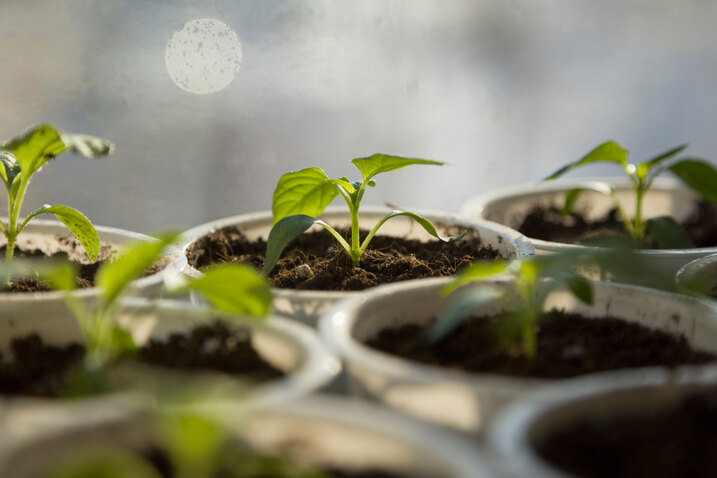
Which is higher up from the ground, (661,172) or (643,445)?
(661,172)

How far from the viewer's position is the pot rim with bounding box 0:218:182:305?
737 mm

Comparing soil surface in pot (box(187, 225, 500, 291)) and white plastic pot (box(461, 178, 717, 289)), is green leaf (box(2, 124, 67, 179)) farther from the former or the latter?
white plastic pot (box(461, 178, 717, 289))

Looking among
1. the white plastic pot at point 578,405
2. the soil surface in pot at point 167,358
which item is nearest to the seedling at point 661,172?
the white plastic pot at point 578,405

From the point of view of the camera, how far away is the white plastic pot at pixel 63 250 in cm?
73

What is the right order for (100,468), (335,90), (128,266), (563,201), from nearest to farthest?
1. (100,468)
2. (128,266)
3. (563,201)
4. (335,90)

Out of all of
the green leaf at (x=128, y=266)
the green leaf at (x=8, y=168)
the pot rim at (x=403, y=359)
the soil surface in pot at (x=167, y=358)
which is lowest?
the soil surface in pot at (x=167, y=358)

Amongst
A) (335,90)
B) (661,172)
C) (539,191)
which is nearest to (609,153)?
(661,172)

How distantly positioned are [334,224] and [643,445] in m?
0.76

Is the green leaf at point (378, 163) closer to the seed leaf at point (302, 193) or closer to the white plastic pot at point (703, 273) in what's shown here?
the seed leaf at point (302, 193)

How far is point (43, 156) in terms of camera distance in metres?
0.91

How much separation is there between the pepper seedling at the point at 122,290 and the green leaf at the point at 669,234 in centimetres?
74

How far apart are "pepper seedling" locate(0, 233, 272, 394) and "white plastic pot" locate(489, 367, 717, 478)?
25 centimetres

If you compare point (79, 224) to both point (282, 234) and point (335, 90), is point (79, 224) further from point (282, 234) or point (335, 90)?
point (335, 90)

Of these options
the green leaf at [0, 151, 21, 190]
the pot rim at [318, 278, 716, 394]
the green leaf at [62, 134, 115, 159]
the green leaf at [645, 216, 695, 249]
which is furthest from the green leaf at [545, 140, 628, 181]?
the green leaf at [0, 151, 21, 190]
